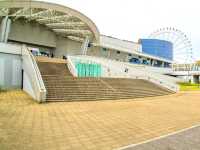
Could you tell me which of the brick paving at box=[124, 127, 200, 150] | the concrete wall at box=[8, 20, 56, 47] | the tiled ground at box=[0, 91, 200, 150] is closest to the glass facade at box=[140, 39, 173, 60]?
the concrete wall at box=[8, 20, 56, 47]

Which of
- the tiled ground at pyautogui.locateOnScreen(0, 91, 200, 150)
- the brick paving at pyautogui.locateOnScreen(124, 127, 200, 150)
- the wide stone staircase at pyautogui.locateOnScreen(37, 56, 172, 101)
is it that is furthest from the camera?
the wide stone staircase at pyautogui.locateOnScreen(37, 56, 172, 101)

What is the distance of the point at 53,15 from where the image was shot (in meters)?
31.5


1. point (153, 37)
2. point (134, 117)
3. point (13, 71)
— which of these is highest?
point (153, 37)

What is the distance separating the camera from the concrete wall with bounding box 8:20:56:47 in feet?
113

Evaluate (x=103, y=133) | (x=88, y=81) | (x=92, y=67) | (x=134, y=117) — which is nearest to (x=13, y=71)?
(x=88, y=81)

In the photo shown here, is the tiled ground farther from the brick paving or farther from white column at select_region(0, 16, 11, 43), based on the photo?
white column at select_region(0, 16, 11, 43)

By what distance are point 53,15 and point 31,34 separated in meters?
7.34

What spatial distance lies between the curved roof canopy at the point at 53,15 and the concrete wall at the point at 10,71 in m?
7.37

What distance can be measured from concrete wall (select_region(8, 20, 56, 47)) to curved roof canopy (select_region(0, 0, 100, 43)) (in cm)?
112

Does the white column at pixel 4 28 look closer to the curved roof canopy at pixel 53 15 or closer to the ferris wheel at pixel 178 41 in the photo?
the curved roof canopy at pixel 53 15

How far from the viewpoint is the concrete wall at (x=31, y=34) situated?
3459 centimetres

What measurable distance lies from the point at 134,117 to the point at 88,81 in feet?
34.1

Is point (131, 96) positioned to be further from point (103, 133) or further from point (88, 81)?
point (103, 133)

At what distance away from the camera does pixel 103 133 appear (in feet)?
24.8
